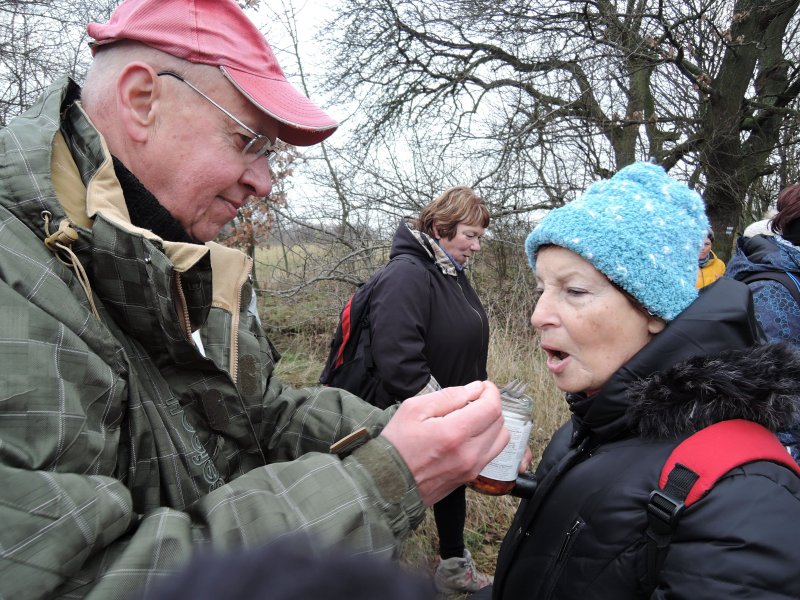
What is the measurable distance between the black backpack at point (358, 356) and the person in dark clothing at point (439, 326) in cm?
6

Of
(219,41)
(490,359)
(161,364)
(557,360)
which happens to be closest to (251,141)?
(219,41)

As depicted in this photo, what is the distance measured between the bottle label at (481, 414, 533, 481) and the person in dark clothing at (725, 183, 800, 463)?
5.34ft

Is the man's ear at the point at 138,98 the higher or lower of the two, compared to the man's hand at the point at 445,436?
higher

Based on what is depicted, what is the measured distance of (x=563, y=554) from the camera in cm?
140

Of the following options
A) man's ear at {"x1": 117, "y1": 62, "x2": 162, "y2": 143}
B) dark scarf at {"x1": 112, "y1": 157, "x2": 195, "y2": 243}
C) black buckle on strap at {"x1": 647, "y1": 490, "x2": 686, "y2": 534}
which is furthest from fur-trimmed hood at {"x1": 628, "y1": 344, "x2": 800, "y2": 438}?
man's ear at {"x1": 117, "y1": 62, "x2": 162, "y2": 143}

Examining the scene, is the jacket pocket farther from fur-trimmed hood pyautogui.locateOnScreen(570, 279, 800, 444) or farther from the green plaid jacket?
the green plaid jacket

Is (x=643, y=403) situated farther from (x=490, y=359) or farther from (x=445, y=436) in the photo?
(x=490, y=359)

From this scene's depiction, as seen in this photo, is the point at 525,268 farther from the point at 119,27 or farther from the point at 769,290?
the point at 119,27

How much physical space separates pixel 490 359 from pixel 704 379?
475 centimetres

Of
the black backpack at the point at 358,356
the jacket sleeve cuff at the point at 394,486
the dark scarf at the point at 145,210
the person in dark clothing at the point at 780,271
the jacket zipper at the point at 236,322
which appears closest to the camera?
the jacket sleeve cuff at the point at 394,486

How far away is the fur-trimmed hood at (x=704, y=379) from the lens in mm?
1297

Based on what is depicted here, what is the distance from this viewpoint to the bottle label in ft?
5.20

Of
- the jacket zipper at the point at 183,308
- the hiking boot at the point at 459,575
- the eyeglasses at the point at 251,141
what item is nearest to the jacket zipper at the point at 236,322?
the jacket zipper at the point at 183,308

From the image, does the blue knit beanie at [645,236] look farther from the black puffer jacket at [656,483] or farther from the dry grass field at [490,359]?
the dry grass field at [490,359]
